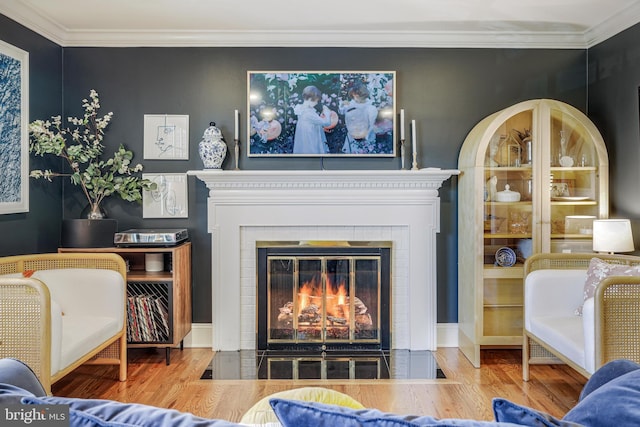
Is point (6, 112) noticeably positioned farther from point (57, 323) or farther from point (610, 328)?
point (610, 328)

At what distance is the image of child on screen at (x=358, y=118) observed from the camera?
395 cm

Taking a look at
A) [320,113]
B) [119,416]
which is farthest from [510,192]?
[119,416]

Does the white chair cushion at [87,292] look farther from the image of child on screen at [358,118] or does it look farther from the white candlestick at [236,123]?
the image of child on screen at [358,118]

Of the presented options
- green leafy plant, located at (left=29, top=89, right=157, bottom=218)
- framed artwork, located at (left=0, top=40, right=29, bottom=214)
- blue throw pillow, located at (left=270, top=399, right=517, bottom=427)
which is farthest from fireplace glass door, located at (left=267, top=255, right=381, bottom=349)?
blue throw pillow, located at (left=270, top=399, right=517, bottom=427)

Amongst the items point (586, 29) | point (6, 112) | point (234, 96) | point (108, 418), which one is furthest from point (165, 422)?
point (586, 29)

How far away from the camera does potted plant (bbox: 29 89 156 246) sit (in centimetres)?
363

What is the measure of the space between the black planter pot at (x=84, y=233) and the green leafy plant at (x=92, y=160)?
0.18 m

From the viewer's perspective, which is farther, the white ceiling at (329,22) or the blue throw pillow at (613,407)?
the white ceiling at (329,22)

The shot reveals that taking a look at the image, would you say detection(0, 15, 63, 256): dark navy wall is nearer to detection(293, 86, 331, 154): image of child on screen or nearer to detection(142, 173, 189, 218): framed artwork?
detection(142, 173, 189, 218): framed artwork

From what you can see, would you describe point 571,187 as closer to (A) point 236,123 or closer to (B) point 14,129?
(A) point 236,123

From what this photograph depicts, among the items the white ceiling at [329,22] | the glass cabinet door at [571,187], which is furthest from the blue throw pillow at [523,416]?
the glass cabinet door at [571,187]

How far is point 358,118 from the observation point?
13.0ft

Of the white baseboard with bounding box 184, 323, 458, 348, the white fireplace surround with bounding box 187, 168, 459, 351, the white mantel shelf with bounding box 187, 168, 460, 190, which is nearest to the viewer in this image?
the white mantel shelf with bounding box 187, 168, 460, 190

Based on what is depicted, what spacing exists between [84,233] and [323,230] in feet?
5.75
